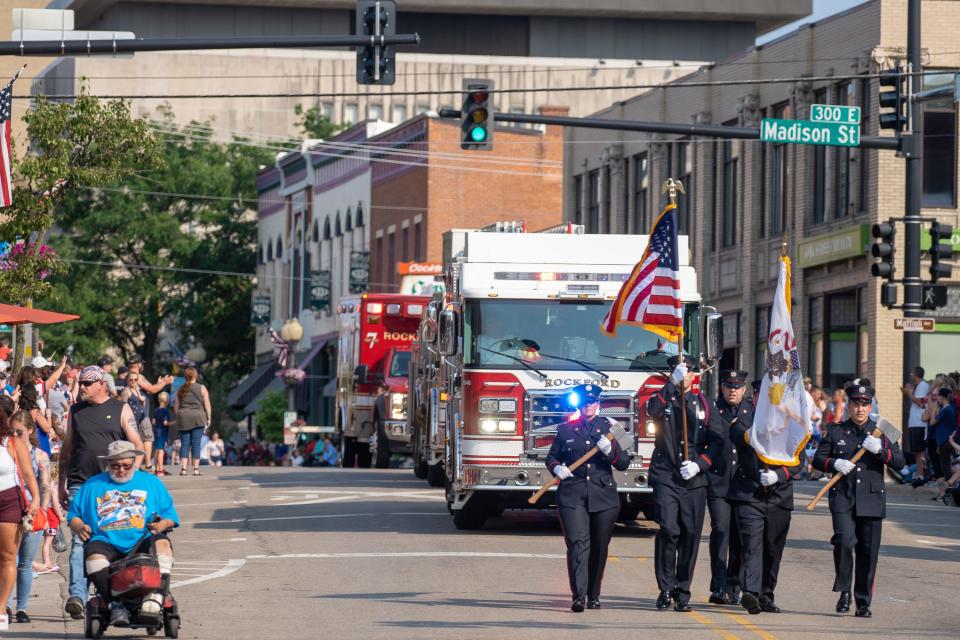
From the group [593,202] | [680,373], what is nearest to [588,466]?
[680,373]

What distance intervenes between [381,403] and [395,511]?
1078 cm

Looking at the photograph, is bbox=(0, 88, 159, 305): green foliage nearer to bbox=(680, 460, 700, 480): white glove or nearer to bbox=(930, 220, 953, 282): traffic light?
bbox=(930, 220, 953, 282): traffic light

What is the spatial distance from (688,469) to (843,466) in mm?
1190

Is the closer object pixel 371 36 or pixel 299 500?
pixel 371 36

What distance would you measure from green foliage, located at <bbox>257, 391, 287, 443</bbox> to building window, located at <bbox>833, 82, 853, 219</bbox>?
31477 millimetres

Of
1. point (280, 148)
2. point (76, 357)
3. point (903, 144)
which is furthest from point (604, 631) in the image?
point (280, 148)

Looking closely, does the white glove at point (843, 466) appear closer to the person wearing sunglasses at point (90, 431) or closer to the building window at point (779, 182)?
the person wearing sunglasses at point (90, 431)

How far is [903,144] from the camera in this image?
27.9 metres

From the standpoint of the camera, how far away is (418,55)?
86.8 meters

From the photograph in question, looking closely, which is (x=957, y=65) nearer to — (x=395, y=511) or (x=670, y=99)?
(x=670, y=99)

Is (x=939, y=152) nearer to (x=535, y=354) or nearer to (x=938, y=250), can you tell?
(x=938, y=250)

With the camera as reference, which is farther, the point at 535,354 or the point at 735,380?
the point at 535,354

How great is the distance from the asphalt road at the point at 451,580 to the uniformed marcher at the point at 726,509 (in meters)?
0.24

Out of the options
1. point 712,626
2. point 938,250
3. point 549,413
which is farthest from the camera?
point 938,250
